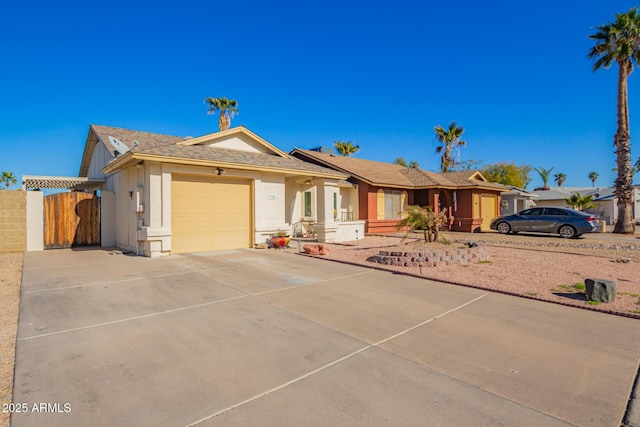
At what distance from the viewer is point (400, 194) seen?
2169 cm

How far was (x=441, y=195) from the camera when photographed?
77.3 feet

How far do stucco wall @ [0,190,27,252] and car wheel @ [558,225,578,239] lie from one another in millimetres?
23983

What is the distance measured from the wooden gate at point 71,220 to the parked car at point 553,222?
68.5ft

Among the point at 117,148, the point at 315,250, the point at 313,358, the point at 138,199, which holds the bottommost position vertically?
the point at 313,358

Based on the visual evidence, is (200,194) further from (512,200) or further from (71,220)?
(512,200)

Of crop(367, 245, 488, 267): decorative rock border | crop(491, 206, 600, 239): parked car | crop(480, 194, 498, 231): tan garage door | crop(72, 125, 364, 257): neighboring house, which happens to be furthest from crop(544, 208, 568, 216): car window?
crop(367, 245, 488, 267): decorative rock border

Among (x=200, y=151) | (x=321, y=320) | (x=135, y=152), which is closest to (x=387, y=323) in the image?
(x=321, y=320)

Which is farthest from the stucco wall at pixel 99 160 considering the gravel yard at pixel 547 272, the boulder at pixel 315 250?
the gravel yard at pixel 547 272

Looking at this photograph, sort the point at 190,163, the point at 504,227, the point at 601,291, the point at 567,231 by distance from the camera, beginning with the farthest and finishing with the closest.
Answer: the point at 504,227
the point at 567,231
the point at 190,163
the point at 601,291

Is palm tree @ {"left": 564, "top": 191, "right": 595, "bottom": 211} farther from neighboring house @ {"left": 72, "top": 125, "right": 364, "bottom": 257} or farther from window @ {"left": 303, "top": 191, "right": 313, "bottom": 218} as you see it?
window @ {"left": 303, "top": 191, "right": 313, "bottom": 218}

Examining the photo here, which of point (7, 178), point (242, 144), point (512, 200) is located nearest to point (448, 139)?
point (512, 200)

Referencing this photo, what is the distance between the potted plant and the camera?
12.4 m

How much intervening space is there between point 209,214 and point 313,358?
29.9 ft

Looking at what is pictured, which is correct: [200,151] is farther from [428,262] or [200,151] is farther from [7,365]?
[7,365]
